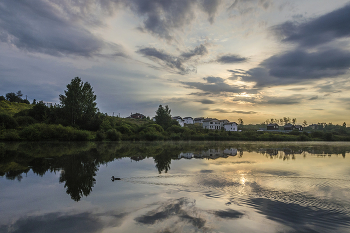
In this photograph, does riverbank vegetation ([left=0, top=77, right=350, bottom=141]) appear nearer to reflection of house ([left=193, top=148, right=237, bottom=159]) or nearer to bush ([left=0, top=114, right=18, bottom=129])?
bush ([left=0, top=114, right=18, bottom=129])

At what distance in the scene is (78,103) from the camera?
55.1m

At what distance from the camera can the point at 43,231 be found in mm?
6047

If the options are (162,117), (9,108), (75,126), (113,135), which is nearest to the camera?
(113,135)

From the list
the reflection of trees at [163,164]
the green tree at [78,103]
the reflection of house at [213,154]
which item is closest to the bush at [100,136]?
the green tree at [78,103]

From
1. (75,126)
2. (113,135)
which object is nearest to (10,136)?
(75,126)

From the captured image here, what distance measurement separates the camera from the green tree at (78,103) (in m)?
54.7

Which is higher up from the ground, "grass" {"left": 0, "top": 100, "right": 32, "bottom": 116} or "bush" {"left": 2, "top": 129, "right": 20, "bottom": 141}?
"grass" {"left": 0, "top": 100, "right": 32, "bottom": 116}

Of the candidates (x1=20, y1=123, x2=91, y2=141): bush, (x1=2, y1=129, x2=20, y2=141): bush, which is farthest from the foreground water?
(x1=20, y1=123, x2=91, y2=141): bush

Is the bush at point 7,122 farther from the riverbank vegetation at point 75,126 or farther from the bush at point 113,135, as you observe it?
the bush at point 113,135

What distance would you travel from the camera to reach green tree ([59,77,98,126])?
54.7 metres

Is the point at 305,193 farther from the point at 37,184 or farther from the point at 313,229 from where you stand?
the point at 37,184

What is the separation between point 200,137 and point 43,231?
182ft

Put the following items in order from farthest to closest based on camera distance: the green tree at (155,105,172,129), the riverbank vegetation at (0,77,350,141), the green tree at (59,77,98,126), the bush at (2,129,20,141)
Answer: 1. the green tree at (155,105,172,129)
2. the green tree at (59,77,98,126)
3. the riverbank vegetation at (0,77,350,141)
4. the bush at (2,129,20,141)

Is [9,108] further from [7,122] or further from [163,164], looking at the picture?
[163,164]
